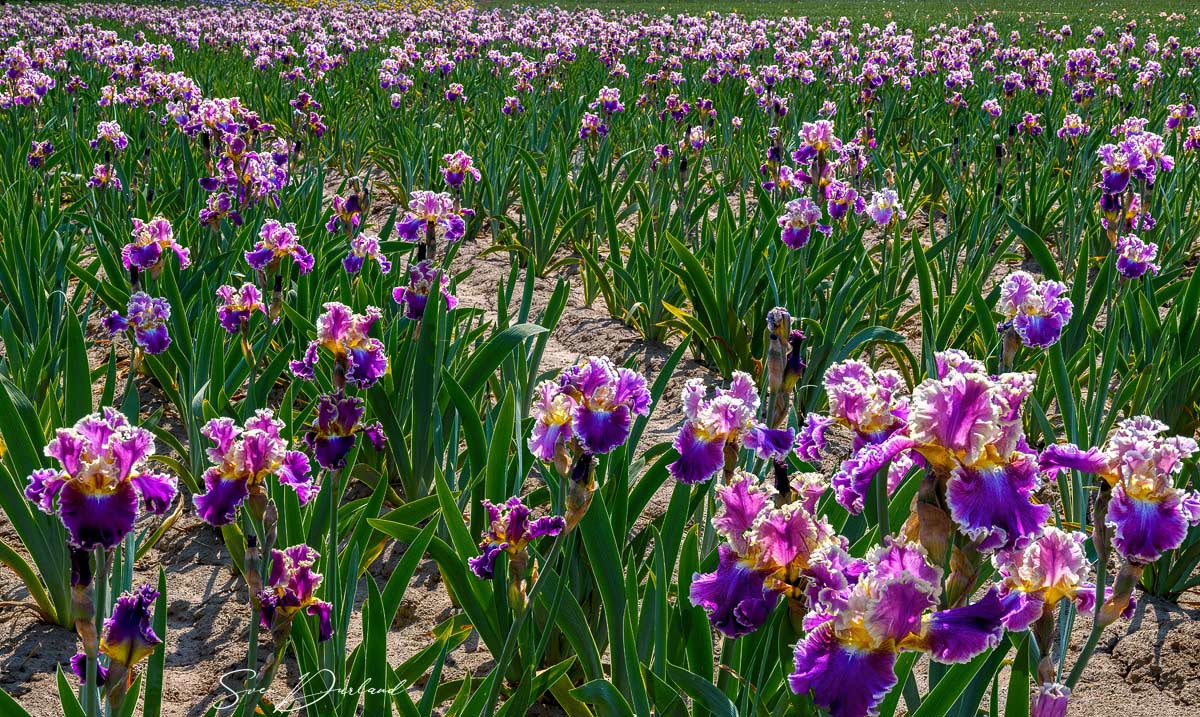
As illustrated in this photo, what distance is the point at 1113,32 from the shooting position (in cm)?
1692

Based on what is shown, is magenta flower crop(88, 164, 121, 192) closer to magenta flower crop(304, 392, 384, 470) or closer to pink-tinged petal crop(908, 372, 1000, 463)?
magenta flower crop(304, 392, 384, 470)

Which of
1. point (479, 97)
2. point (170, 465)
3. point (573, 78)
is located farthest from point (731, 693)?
point (573, 78)

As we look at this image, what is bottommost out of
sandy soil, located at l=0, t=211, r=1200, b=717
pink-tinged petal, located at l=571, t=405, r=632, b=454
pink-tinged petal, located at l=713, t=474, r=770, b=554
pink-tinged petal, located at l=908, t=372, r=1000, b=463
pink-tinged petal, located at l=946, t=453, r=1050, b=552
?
sandy soil, located at l=0, t=211, r=1200, b=717

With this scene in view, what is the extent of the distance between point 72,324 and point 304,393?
1000mm

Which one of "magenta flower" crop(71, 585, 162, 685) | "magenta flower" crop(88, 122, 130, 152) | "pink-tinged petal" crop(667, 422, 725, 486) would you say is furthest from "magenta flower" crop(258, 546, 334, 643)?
"magenta flower" crop(88, 122, 130, 152)

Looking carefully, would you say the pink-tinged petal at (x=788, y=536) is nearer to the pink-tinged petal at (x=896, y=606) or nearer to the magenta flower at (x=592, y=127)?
the pink-tinged petal at (x=896, y=606)

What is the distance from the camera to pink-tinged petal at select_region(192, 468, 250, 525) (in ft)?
4.66

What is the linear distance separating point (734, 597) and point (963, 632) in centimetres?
27

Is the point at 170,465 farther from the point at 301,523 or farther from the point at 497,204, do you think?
the point at 497,204

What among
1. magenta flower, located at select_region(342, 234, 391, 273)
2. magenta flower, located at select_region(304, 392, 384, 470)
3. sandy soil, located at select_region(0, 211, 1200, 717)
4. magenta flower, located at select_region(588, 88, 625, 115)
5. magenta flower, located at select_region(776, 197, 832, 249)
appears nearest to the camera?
magenta flower, located at select_region(304, 392, 384, 470)

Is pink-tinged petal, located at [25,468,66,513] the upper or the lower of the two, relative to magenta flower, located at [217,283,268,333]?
upper

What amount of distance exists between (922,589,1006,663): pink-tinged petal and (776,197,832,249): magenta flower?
2385mm

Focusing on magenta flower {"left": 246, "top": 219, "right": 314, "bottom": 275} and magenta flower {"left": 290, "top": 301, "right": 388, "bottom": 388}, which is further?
magenta flower {"left": 246, "top": 219, "right": 314, "bottom": 275}

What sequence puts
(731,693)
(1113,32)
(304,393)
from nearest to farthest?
Result: (731,693) → (304,393) → (1113,32)
